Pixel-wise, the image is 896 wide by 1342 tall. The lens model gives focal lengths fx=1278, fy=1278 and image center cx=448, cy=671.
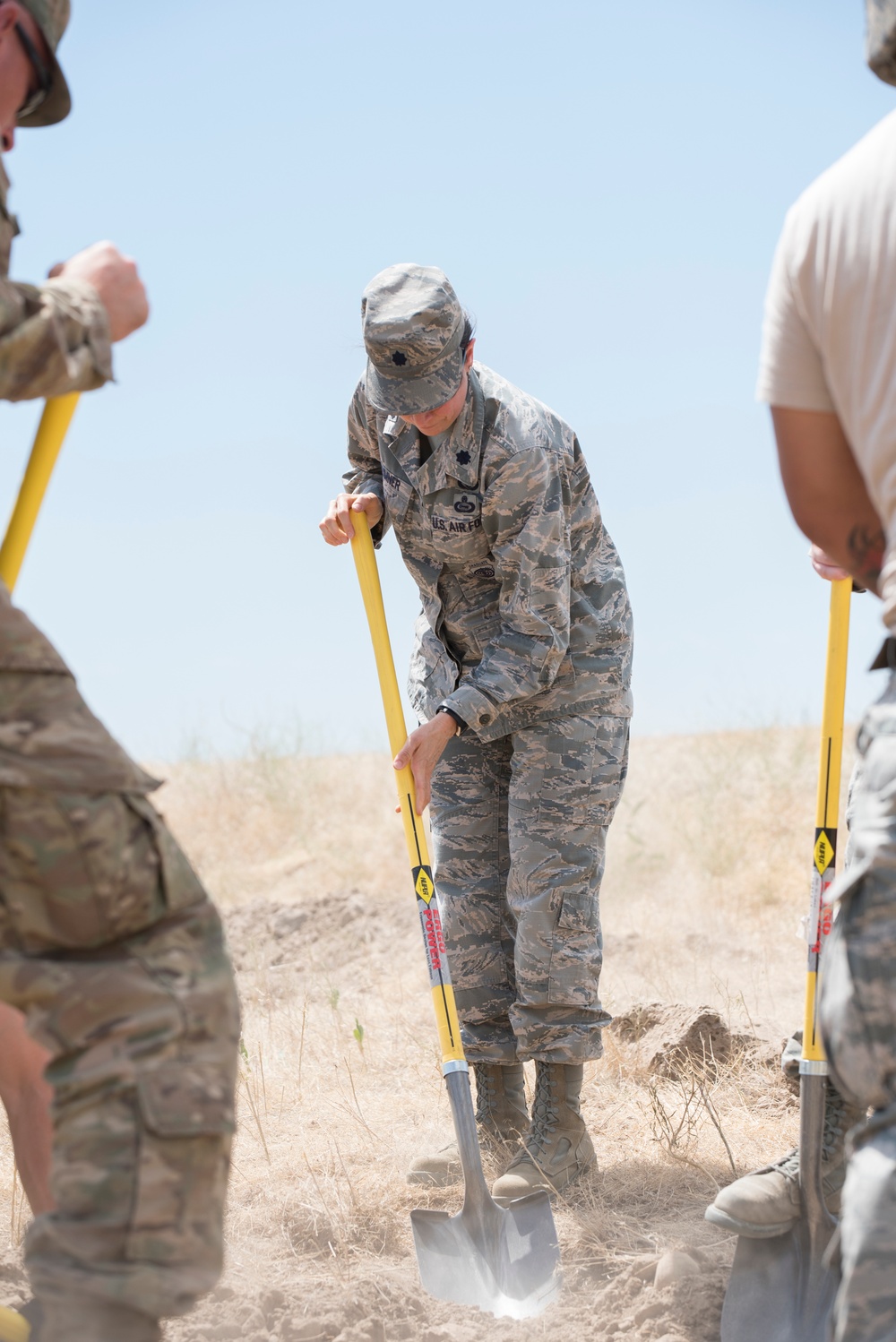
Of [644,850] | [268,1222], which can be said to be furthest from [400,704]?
Result: [644,850]

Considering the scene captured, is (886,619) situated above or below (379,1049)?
above

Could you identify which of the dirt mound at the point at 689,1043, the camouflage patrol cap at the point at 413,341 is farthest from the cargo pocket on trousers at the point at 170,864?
the dirt mound at the point at 689,1043

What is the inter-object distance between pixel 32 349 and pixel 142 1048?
3.24 ft

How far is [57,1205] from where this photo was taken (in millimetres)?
1726

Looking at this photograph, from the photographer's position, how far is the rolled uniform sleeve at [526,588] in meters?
3.54

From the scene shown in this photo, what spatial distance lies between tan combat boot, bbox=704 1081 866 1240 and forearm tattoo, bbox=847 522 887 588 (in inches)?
57.7

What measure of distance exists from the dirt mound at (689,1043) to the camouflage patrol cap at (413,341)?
2.51m

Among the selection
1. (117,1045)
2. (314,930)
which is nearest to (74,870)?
(117,1045)

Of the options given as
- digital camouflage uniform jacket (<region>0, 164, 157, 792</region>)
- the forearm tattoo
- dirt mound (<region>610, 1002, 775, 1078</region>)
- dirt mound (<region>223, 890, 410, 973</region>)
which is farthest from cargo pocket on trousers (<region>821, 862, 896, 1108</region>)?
dirt mound (<region>223, 890, 410, 973</region>)

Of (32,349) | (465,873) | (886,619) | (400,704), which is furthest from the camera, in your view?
(465,873)

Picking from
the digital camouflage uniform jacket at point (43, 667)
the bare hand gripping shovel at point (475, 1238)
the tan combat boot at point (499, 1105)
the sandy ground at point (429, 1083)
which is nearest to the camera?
the digital camouflage uniform jacket at point (43, 667)

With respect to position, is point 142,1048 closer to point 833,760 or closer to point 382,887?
point 833,760

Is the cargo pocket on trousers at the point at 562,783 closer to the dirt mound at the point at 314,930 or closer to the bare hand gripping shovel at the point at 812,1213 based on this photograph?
the bare hand gripping shovel at the point at 812,1213

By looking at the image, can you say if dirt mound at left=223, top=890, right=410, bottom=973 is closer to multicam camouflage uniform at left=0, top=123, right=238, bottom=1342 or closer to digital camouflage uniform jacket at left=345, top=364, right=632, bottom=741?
digital camouflage uniform jacket at left=345, top=364, right=632, bottom=741
